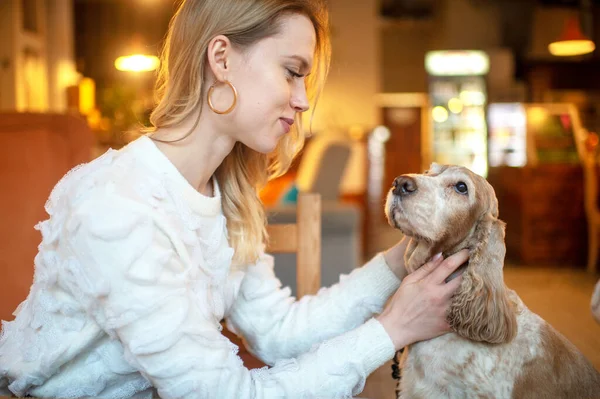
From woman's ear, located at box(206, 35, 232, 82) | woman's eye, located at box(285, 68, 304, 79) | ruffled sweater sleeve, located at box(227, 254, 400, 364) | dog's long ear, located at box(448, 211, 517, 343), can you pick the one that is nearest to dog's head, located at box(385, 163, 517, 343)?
dog's long ear, located at box(448, 211, 517, 343)

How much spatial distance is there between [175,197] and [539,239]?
6.60 metres

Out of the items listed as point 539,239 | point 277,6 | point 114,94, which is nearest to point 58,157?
point 277,6

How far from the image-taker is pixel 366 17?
39.6 ft

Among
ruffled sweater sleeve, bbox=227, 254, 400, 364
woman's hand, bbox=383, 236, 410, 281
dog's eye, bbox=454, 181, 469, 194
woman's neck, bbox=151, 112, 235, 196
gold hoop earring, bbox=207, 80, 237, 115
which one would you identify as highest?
gold hoop earring, bbox=207, 80, 237, 115

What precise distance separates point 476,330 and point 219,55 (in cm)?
75

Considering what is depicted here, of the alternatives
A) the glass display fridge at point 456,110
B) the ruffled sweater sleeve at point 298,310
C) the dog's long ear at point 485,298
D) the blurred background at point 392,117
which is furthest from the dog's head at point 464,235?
the glass display fridge at point 456,110

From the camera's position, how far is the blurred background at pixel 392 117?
2.06 m

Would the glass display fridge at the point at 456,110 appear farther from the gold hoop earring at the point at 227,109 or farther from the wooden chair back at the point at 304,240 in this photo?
the gold hoop earring at the point at 227,109

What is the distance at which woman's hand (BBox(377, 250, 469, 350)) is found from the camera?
1.27 metres

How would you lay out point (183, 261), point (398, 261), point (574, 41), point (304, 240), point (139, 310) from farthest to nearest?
1. point (574, 41)
2. point (304, 240)
3. point (398, 261)
4. point (183, 261)
5. point (139, 310)

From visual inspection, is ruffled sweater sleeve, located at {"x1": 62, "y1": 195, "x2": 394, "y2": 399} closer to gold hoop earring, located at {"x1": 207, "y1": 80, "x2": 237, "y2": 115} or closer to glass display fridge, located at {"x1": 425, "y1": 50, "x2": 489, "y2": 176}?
gold hoop earring, located at {"x1": 207, "y1": 80, "x2": 237, "y2": 115}

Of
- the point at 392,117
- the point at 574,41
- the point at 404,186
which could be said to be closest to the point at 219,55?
the point at 404,186

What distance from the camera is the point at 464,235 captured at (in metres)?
1.41

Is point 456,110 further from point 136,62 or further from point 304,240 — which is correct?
point 304,240
